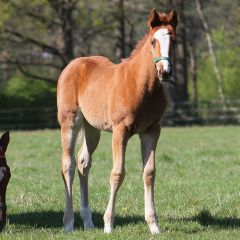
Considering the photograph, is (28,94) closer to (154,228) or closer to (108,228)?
(108,228)

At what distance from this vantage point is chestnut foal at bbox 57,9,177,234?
264 inches

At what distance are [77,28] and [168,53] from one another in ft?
103

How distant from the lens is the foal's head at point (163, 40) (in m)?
6.35

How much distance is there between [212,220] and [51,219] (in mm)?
2128

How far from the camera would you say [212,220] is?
25.1ft

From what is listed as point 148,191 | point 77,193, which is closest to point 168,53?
point 148,191

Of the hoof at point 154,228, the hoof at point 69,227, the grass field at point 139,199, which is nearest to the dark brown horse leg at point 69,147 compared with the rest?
the hoof at point 69,227

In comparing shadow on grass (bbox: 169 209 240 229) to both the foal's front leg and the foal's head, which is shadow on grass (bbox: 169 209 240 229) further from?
the foal's head

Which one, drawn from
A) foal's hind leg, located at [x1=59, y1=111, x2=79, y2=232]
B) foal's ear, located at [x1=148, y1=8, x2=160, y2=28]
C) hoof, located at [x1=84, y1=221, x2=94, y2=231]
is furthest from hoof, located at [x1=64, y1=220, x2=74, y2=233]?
foal's ear, located at [x1=148, y1=8, x2=160, y2=28]

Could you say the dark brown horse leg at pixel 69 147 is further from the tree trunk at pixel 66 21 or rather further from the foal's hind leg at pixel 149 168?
the tree trunk at pixel 66 21

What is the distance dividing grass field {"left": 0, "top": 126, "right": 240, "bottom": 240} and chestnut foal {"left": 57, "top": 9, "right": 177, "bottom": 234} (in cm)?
40

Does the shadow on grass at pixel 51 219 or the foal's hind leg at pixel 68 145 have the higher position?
the foal's hind leg at pixel 68 145

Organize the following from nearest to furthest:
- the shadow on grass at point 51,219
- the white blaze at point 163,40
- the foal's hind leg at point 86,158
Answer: the white blaze at point 163,40 < the shadow on grass at point 51,219 < the foal's hind leg at point 86,158

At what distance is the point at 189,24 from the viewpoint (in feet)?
150
